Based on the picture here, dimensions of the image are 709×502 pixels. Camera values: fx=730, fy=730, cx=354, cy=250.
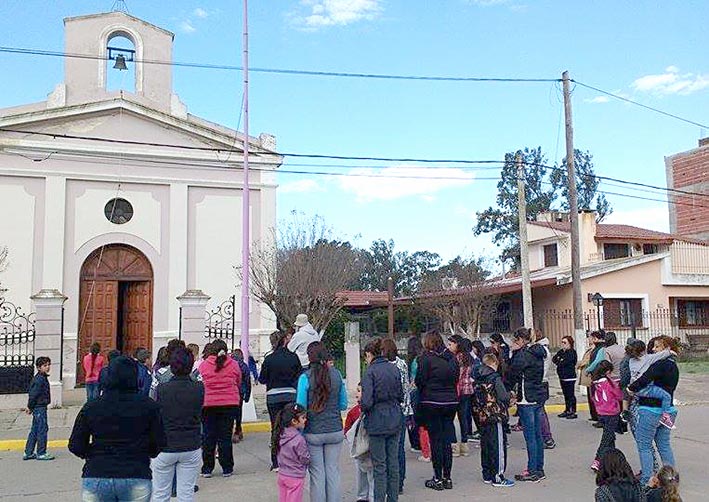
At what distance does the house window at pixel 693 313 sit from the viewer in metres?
31.7

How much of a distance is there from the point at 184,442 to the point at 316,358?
4.96 feet

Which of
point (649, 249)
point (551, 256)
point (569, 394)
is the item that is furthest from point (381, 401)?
point (649, 249)

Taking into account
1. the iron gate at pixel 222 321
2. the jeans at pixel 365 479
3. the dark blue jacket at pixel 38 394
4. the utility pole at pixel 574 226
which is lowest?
the jeans at pixel 365 479

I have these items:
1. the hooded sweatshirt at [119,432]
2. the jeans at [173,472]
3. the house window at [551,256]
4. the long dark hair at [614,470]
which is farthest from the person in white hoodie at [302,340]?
the house window at [551,256]

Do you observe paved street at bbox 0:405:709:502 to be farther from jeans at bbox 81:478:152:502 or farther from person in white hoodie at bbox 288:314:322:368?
jeans at bbox 81:478:152:502

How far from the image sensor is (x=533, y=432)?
343 inches

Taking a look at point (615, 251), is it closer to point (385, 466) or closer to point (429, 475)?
point (429, 475)

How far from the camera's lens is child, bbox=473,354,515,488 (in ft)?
27.9

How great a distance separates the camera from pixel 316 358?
7.17m

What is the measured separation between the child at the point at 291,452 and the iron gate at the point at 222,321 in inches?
497

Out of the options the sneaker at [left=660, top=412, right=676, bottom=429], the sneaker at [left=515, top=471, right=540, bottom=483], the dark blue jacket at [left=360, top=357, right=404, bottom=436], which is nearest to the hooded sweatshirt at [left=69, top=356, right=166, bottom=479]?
the dark blue jacket at [left=360, top=357, right=404, bottom=436]

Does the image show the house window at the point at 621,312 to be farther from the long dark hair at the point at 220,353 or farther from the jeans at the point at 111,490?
the jeans at the point at 111,490

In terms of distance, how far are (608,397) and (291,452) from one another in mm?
4308

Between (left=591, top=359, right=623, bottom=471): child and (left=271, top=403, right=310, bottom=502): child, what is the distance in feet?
13.3
